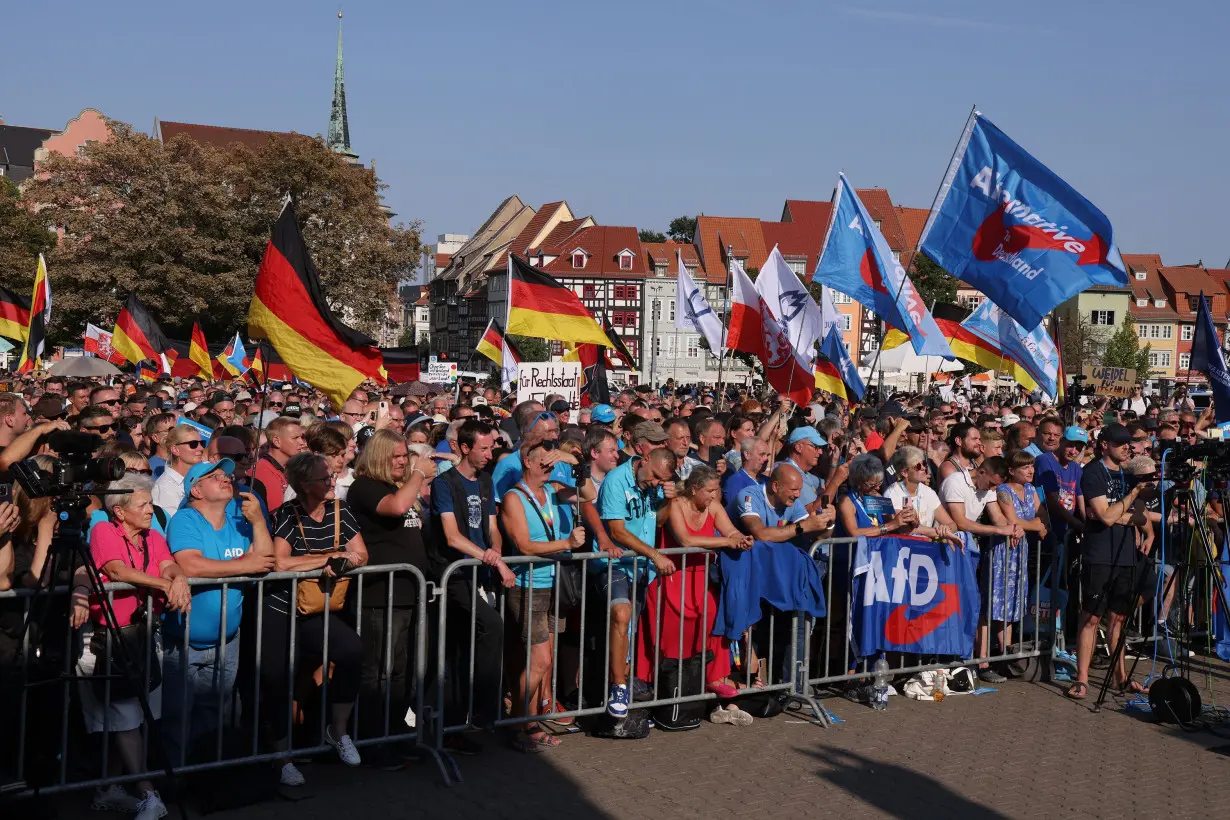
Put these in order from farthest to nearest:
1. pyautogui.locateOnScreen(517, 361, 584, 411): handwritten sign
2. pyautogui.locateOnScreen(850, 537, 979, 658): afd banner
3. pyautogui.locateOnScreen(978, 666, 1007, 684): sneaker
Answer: pyautogui.locateOnScreen(517, 361, 584, 411): handwritten sign < pyautogui.locateOnScreen(978, 666, 1007, 684): sneaker < pyautogui.locateOnScreen(850, 537, 979, 658): afd banner

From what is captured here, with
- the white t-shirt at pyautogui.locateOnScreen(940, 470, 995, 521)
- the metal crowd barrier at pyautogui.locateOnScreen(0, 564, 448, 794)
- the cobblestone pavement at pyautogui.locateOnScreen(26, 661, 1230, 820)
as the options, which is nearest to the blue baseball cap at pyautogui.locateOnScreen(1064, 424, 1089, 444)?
the white t-shirt at pyautogui.locateOnScreen(940, 470, 995, 521)

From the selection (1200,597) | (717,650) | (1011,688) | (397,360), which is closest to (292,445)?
(717,650)

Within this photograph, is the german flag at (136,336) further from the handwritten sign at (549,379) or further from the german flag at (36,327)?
the handwritten sign at (549,379)

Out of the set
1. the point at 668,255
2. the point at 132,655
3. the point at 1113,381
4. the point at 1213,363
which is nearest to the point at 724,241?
the point at 668,255

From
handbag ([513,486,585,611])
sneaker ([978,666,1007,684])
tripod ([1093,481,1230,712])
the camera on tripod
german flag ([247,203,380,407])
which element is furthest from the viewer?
sneaker ([978,666,1007,684])

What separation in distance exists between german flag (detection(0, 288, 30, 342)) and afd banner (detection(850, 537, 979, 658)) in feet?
58.4

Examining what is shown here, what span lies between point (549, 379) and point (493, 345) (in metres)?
5.61

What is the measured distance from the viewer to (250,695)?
6.47 m

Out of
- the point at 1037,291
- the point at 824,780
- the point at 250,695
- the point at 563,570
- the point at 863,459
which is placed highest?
the point at 1037,291

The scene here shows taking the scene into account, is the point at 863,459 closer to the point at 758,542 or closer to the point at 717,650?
the point at 758,542

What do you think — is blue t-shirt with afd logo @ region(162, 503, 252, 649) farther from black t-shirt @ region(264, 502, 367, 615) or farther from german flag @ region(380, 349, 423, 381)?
german flag @ region(380, 349, 423, 381)

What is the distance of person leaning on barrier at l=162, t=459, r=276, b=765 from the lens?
6.13 m

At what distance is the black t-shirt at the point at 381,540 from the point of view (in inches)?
265

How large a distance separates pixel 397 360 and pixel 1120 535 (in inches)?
428
